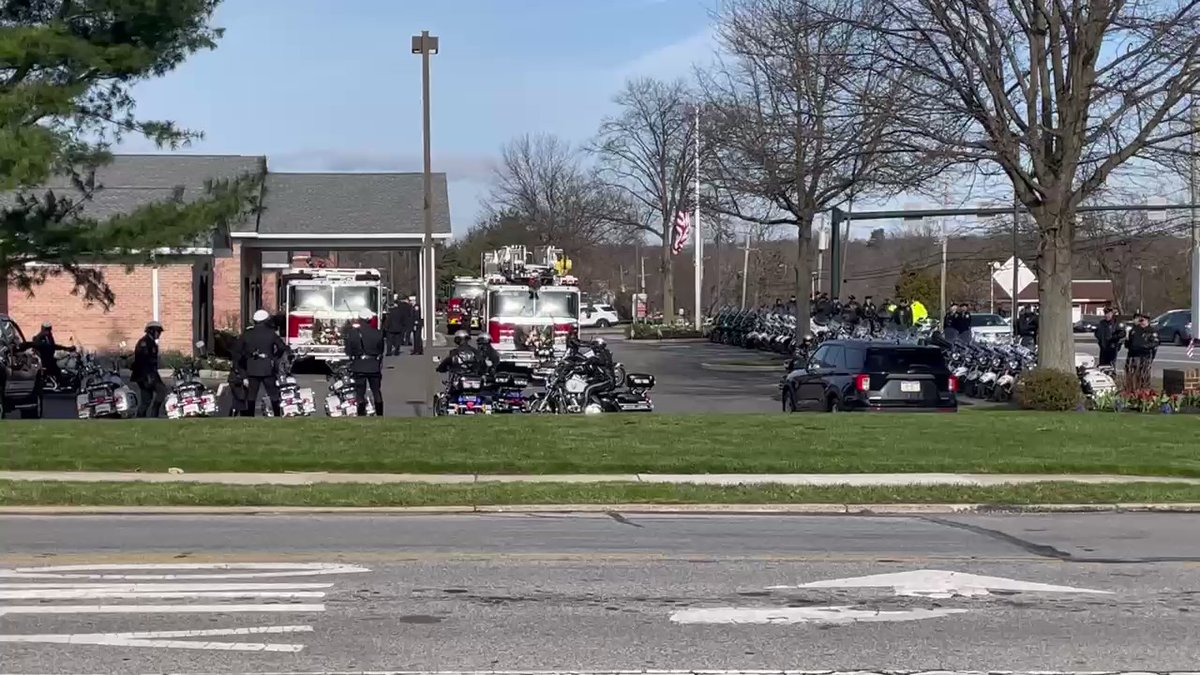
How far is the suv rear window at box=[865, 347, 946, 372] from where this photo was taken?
69.9 ft

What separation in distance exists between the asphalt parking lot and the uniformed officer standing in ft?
3.12

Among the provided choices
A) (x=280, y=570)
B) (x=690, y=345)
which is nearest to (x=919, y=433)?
(x=280, y=570)

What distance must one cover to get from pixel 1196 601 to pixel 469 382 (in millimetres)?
14154

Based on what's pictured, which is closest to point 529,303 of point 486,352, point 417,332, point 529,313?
point 529,313

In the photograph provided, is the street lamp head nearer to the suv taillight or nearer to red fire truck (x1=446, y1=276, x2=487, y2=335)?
the suv taillight

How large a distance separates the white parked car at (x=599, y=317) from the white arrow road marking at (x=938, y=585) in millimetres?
65019

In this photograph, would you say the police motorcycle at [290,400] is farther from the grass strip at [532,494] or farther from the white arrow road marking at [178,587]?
the white arrow road marking at [178,587]

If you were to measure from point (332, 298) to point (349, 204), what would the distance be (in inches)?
569

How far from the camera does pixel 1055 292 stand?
81.8 feet

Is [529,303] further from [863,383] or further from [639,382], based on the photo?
[863,383]

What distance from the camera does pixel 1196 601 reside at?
8.81 m

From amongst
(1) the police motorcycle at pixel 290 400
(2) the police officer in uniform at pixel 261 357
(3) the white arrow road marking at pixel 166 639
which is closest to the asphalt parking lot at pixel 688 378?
(1) the police motorcycle at pixel 290 400

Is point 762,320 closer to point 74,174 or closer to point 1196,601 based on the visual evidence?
point 74,174

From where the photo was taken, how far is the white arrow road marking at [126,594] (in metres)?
8.62
